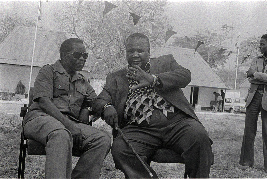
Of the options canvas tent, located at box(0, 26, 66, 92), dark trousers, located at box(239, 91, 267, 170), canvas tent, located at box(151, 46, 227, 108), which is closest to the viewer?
dark trousers, located at box(239, 91, 267, 170)

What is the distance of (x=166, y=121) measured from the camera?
3.27 metres

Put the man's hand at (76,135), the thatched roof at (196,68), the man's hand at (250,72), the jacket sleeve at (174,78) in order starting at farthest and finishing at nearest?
the thatched roof at (196,68), the man's hand at (250,72), the jacket sleeve at (174,78), the man's hand at (76,135)

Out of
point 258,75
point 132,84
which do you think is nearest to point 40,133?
point 132,84

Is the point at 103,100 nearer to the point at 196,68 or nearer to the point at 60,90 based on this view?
the point at 60,90

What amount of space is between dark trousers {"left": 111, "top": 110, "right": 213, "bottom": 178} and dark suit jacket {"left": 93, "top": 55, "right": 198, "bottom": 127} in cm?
Answer: 17

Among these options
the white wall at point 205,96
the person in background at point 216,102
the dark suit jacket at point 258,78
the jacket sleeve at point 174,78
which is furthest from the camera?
the white wall at point 205,96

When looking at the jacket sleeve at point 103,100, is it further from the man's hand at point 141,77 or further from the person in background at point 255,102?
the person in background at point 255,102

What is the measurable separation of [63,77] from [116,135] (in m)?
0.85

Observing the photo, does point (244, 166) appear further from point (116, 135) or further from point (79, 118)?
point (79, 118)

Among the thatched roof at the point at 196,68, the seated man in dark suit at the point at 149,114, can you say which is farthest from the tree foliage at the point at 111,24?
the seated man in dark suit at the point at 149,114

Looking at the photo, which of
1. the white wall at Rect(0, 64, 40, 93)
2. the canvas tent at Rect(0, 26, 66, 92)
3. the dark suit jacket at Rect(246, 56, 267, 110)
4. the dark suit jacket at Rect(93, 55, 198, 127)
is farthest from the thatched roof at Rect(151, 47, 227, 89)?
the dark suit jacket at Rect(93, 55, 198, 127)

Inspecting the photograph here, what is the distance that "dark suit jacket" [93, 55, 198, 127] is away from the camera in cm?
328

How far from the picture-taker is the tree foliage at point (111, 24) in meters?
14.4

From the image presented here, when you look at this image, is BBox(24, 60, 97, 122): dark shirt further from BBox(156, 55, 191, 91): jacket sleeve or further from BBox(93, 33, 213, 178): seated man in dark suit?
BBox(156, 55, 191, 91): jacket sleeve
